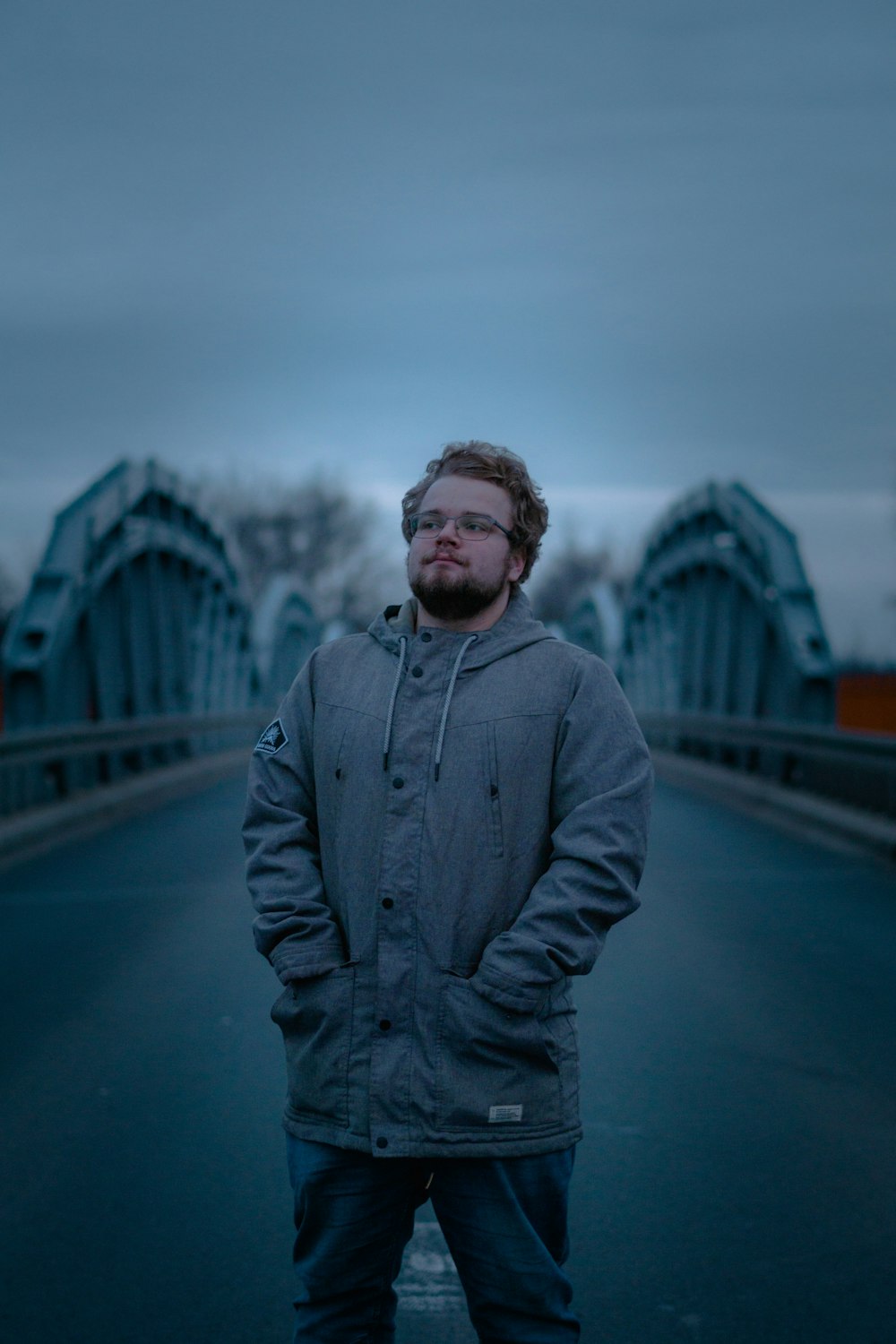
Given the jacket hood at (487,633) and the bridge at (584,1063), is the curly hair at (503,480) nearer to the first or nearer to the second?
the jacket hood at (487,633)

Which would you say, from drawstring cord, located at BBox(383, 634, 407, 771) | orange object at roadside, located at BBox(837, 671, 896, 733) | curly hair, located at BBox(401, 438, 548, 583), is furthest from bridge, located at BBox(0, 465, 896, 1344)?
orange object at roadside, located at BBox(837, 671, 896, 733)

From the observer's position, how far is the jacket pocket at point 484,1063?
233 cm

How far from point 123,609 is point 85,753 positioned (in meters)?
3.92

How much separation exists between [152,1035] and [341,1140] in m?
3.27

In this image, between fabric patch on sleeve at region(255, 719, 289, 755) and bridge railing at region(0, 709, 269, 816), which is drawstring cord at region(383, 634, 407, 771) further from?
bridge railing at region(0, 709, 269, 816)

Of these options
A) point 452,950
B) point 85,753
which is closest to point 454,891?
point 452,950

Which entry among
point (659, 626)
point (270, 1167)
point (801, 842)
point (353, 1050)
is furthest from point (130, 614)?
point (353, 1050)

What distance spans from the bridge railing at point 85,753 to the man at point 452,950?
8.75 meters

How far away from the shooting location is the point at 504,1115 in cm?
233

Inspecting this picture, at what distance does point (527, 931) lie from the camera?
2332 mm

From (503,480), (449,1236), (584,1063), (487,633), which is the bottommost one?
(584,1063)

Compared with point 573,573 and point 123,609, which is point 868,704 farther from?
point 573,573

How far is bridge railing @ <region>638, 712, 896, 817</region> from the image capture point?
11484 mm

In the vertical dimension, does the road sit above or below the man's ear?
below
